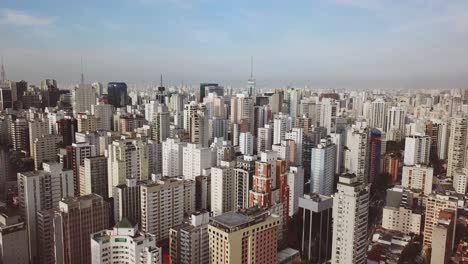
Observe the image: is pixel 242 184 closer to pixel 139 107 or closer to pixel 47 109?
pixel 47 109

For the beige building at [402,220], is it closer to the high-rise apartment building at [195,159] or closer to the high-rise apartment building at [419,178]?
the high-rise apartment building at [419,178]

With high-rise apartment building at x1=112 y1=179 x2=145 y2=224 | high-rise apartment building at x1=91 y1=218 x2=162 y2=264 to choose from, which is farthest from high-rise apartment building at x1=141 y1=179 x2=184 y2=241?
high-rise apartment building at x1=91 y1=218 x2=162 y2=264

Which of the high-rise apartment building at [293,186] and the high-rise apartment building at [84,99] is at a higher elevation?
the high-rise apartment building at [84,99]

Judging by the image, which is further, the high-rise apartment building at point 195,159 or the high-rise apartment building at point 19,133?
the high-rise apartment building at point 19,133

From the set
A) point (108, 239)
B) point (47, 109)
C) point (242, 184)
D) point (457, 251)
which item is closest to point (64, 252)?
point (108, 239)

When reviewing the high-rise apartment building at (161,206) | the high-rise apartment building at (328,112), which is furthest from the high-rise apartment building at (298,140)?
the high-rise apartment building at (161,206)

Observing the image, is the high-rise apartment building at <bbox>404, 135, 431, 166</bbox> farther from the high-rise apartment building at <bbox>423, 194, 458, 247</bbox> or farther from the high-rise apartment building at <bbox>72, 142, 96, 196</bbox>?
the high-rise apartment building at <bbox>72, 142, 96, 196</bbox>
